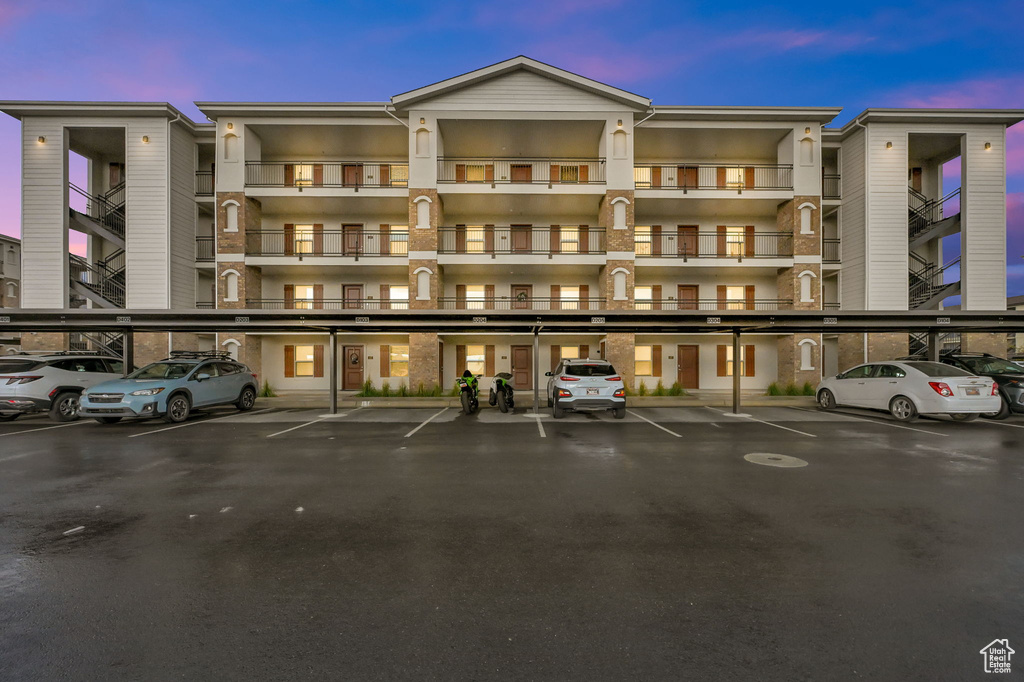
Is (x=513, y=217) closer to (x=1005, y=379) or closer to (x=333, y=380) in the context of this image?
(x=333, y=380)

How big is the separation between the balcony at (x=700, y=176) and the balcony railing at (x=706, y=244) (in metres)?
2.42

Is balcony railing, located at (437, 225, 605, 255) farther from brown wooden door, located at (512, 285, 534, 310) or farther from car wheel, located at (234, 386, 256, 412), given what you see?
car wheel, located at (234, 386, 256, 412)

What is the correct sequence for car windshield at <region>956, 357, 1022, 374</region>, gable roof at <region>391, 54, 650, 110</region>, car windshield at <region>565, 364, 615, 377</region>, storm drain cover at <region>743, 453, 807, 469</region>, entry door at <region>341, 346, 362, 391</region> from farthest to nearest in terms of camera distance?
entry door at <region>341, 346, 362, 391</region>
gable roof at <region>391, 54, 650, 110</region>
car windshield at <region>956, 357, 1022, 374</region>
car windshield at <region>565, 364, 615, 377</region>
storm drain cover at <region>743, 453, 807, 469</region>

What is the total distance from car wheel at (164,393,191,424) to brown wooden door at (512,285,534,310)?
560 inches

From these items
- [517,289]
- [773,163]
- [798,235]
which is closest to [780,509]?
[517,289]

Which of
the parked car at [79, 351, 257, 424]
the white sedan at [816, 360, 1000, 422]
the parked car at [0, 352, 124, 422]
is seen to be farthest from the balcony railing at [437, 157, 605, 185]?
the parked car at [0, 352, 124, 422]

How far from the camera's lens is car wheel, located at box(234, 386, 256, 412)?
15117 millimetres

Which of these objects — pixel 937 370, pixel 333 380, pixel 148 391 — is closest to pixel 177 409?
pixel 148 391

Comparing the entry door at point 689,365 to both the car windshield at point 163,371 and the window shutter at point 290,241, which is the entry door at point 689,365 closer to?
the window shutter at point 290,241

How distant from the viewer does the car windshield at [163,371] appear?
12875 millimetres

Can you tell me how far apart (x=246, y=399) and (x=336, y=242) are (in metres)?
10.7

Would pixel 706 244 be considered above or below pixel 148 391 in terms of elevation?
above

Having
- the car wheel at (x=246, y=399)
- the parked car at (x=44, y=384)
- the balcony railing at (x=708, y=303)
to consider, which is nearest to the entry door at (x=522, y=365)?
the balcony railing at (x=708, y=303)

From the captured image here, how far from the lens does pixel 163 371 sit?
13328mm
